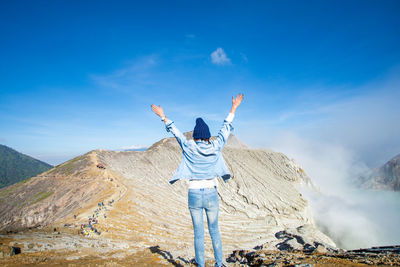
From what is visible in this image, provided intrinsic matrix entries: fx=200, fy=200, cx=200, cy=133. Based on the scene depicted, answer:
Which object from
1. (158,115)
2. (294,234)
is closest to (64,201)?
(158,115)

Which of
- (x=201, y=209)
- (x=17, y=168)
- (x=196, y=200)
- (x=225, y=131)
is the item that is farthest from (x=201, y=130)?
(x=17, y=168)

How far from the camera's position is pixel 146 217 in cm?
1694

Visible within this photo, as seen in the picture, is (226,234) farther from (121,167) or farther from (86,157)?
(86,157)

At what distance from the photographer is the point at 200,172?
12.7 ft

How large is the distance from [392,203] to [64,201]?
94976 millimetres

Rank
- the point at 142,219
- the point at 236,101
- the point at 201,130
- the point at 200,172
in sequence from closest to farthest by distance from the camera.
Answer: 1. the point at 200,172
2. the point at 201,130
3. the point at 236,101
4. the point at 142,219

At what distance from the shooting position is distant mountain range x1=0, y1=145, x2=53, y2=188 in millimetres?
164450

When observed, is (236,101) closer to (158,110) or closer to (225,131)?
(225,131)

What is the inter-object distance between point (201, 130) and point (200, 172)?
822mm

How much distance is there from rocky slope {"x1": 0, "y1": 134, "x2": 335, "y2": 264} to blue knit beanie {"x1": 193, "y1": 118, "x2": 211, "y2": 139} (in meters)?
5.91

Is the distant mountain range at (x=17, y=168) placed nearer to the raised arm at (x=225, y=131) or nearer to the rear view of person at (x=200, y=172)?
the rear view of person at (x=200, y=172)

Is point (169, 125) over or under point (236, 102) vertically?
under

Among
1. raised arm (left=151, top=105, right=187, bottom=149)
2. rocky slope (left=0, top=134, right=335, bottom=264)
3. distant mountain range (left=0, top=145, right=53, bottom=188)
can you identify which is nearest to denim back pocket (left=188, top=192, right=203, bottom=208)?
raised arm (left=151, top=105, right=187, bottom=149)

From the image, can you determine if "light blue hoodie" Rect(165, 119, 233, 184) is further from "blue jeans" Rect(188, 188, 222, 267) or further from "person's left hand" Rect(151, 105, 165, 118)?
"blue jeans" Rect(188, 188, 222, 267)
